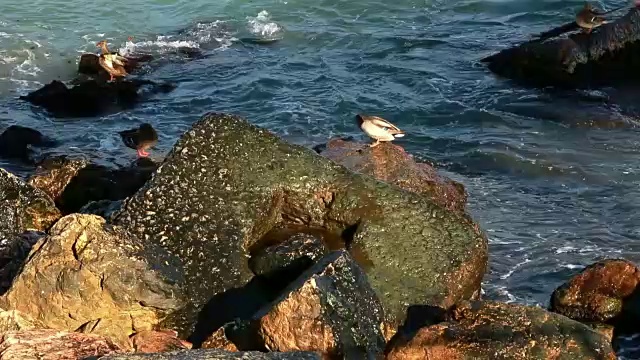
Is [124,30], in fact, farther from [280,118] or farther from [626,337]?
[626,337]

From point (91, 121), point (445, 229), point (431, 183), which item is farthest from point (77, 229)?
point (91, 121)

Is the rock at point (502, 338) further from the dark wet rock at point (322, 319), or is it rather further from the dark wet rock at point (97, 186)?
the dark wet rock at point (97, 186)

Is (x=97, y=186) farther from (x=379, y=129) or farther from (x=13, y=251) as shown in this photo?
(x=379, y=129)

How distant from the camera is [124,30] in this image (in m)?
20.7

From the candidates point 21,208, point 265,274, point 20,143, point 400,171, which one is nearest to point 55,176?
point 21,208

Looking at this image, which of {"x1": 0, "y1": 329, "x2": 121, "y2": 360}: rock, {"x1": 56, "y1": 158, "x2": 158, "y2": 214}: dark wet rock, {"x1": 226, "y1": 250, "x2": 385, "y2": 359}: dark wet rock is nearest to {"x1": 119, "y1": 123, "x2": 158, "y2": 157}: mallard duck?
{"x1": 56, "y1": 158, "x2": 158, "y2": 214}: dark wet rock

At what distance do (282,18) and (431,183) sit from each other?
495 inches

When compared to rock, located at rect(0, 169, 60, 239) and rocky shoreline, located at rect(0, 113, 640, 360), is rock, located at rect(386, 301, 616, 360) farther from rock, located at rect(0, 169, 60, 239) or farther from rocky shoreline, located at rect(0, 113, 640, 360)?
rock, located at rect(0, 169, 60, 239)

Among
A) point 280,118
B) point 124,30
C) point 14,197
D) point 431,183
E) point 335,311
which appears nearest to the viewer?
point 335,311

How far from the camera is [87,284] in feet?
20.8

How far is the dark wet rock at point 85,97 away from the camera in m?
15.3

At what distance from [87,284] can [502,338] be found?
289 cm

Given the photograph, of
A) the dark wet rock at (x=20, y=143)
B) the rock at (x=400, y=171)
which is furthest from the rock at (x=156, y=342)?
the dark wet rock at (x=20, y=143)

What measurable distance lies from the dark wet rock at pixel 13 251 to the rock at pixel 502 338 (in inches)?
118
